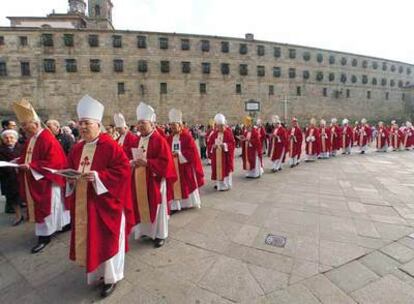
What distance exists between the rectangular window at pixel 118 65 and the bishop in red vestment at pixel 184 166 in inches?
1131

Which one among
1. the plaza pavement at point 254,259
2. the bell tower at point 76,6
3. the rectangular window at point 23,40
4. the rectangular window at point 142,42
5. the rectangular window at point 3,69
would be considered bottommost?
the plaza pavement at point 254,259

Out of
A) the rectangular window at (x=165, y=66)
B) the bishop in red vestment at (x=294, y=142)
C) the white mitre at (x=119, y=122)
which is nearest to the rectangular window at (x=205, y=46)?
the rectangular window at (x=165, y=66)

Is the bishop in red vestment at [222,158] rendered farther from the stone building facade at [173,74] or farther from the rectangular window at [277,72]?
the rectangular window at [277,72]

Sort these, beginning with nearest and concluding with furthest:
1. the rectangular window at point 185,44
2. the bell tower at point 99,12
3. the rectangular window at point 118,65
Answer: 1. the rectangular window at point 118,65
2. the rectangular window at point 185,44
3. the bell tower at point 99,12

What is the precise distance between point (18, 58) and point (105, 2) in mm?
17762

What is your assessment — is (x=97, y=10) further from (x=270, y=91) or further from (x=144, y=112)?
(x=144, y=112)

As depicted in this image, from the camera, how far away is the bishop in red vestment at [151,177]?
370cm

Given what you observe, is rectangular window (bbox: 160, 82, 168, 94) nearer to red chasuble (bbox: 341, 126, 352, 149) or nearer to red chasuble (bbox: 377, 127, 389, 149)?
red chasuble (bbox: 341, 126, 352, 149)

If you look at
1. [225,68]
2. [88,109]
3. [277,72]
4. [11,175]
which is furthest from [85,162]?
[277,72]

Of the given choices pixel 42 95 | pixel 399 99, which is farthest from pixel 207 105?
pixel 399 99

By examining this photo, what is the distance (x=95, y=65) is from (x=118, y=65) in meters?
2.72

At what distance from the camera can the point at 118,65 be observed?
30.4 m

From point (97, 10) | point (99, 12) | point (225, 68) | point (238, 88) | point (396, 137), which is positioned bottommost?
point (396, 137)

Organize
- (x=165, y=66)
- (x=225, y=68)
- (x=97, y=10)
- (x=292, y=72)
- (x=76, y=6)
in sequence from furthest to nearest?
(x=76, y=6)
(x=292, y=72)
(x=97, y=10)
(x=225, y=68)
(x=165, y=66)
